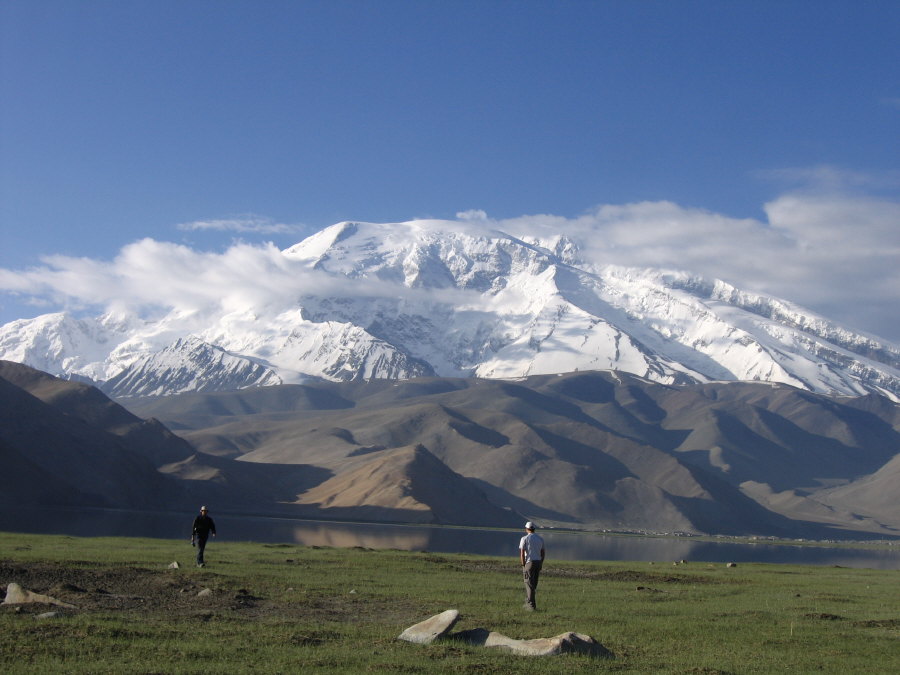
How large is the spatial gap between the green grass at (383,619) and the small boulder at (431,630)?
32 centimetres

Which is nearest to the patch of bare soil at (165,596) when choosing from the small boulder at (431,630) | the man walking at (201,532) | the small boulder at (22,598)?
the small boulder at (22,598)

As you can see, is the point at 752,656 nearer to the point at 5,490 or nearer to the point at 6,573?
the point at 6,573

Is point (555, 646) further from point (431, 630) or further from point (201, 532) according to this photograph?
point (201, 532)

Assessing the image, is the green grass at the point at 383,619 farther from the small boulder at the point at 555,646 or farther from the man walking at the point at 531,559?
the man walking at the point at 531,559

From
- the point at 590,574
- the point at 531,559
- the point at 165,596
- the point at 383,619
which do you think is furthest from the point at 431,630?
the point at 590,574

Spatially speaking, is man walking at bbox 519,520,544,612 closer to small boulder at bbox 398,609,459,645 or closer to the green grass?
the green grass

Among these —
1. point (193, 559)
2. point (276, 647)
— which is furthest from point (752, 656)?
point (193, 559)

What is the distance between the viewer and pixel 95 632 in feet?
73.3

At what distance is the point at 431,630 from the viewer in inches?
920

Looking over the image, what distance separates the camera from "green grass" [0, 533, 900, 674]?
20.9 m

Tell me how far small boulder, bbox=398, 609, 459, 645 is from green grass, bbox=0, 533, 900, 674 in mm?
317

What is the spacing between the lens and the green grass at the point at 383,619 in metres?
20.9

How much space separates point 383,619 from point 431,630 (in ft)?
18.5

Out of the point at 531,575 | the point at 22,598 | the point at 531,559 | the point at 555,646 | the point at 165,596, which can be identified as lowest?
the point at 165,596
